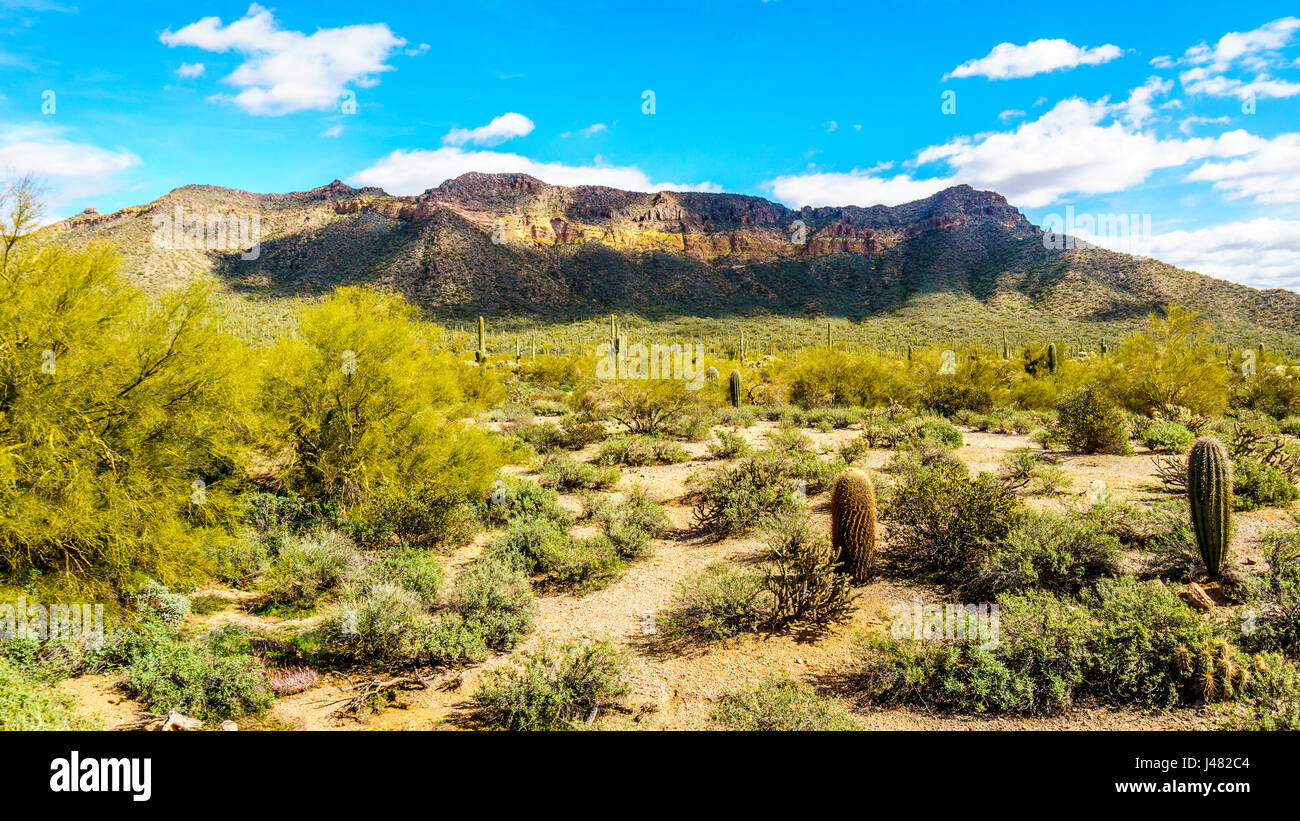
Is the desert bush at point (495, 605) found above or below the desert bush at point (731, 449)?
below

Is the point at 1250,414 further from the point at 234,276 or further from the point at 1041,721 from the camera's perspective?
the point at 234,276

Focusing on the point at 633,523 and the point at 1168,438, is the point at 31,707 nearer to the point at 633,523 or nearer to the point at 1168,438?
the point at 633,523

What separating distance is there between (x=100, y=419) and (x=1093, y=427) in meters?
18.6

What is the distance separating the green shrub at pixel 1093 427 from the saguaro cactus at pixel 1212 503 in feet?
26.7

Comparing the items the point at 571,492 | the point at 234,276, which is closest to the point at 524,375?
the point at 571,492

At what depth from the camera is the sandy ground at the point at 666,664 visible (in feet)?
15.8

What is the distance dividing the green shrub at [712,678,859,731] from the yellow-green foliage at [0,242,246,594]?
6.29 metres

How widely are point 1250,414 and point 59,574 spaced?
28.0 m

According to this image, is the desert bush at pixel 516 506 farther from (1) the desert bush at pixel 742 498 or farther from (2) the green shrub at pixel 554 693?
(2) the green shrub at pixel 554 693

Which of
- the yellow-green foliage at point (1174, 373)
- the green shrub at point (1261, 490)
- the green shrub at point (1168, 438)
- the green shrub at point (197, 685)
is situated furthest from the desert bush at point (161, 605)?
the yellow-green foliage at point (1174, 373)

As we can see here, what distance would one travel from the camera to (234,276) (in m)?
54.2

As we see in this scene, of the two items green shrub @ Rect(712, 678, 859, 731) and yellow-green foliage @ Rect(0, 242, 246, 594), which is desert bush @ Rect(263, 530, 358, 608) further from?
green shrub @ Rect(712, 678, 859, 731)

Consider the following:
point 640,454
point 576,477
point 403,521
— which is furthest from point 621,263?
point 403,521

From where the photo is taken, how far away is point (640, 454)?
1527cm
